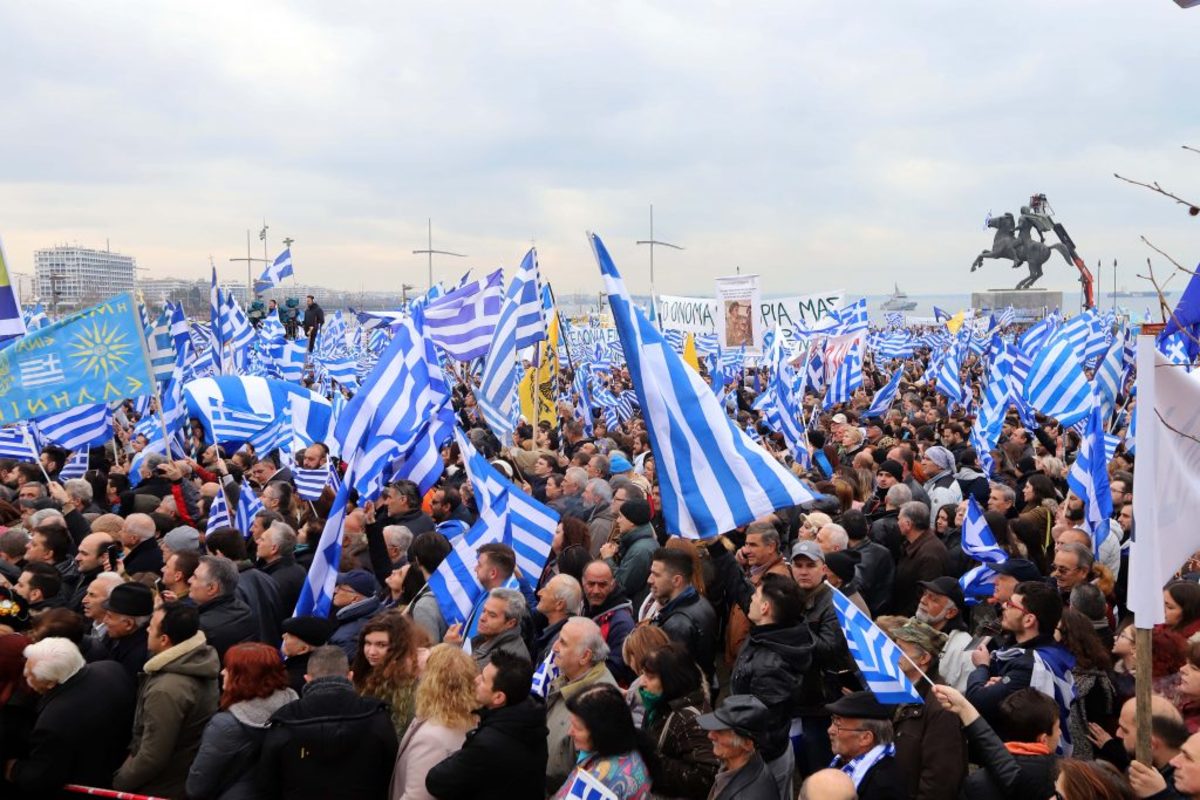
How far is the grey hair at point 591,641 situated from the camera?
5289 mm

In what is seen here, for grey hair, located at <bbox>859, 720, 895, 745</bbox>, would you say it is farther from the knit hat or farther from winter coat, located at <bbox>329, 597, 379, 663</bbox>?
the knit hat

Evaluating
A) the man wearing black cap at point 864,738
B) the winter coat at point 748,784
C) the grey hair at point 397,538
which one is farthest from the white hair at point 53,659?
the man wearing black cap at point 864,738

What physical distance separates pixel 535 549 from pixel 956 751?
11.2ft

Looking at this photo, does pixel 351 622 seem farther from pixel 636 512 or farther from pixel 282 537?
pixel 636 512

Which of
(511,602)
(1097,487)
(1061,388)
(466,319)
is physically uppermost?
(466,319)

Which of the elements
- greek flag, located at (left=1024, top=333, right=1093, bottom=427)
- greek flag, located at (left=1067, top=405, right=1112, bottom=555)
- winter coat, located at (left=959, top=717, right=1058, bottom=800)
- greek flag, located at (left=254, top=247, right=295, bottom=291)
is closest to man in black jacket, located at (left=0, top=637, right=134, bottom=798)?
winter coat, located at (left=959, top=717, right=1058, bottom=800)

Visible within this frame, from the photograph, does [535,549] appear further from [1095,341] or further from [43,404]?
[1095,341]

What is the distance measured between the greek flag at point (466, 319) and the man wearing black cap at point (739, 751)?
27.3ft

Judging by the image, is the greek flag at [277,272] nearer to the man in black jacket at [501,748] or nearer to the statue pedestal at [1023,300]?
the man in black jacket at [501,748]

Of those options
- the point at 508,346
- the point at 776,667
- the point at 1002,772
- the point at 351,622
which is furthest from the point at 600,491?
the point at 1002,772

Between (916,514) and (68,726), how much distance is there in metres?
5.87

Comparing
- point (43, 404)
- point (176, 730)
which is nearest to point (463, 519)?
point (43, 404)

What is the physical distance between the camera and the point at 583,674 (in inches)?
208

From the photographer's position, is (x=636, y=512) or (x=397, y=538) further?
(x=636, y=512)
